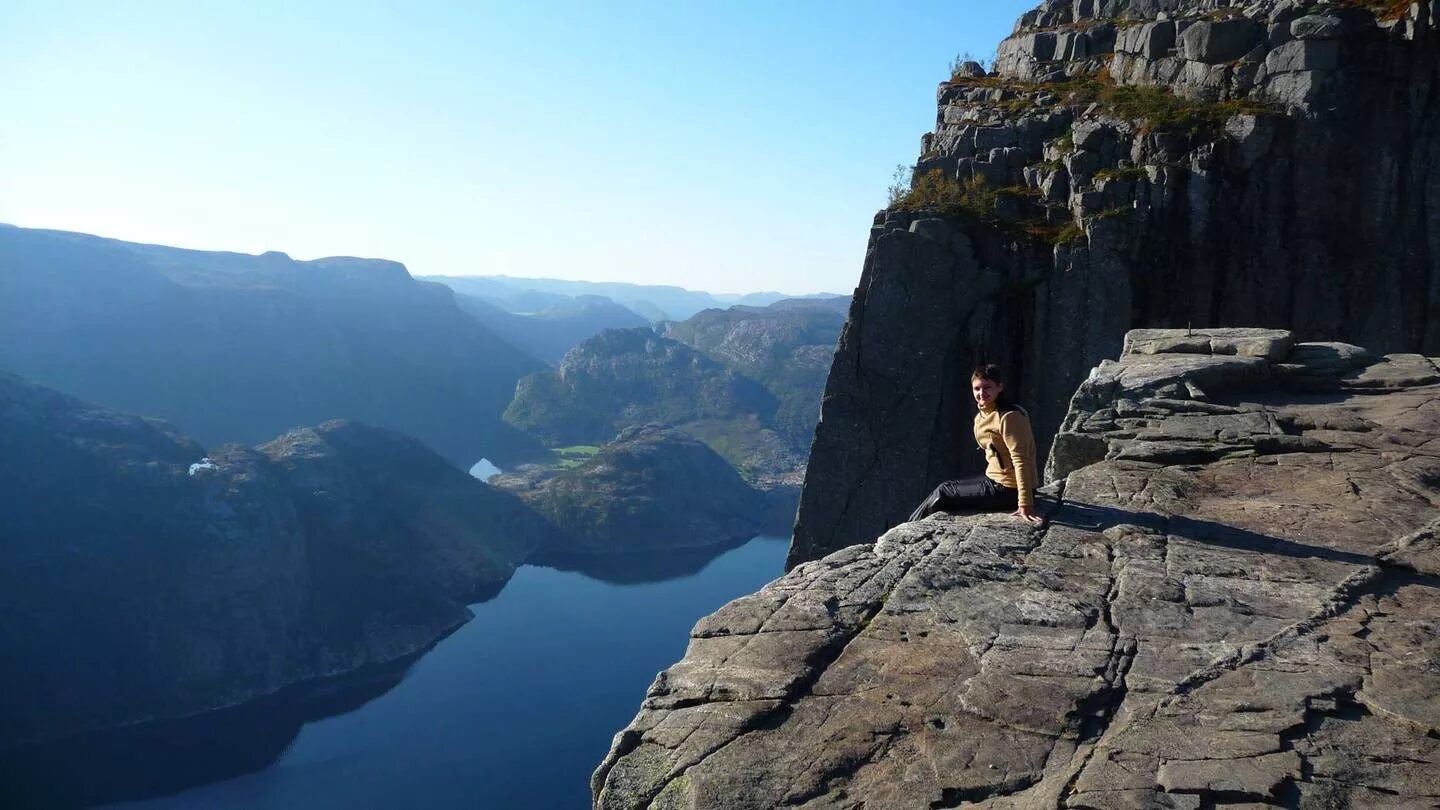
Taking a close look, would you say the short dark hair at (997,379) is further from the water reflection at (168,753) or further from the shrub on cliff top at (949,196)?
the water reflection at (168,753)

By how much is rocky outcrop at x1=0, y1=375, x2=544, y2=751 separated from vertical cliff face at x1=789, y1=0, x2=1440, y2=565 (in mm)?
91898

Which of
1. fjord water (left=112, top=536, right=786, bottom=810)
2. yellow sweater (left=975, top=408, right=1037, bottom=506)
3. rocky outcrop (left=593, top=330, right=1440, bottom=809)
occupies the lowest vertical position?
fjord water (left=112, top=536, right=786, bottom=810)

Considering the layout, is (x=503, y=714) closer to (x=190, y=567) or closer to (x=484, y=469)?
(x=190, y=567)

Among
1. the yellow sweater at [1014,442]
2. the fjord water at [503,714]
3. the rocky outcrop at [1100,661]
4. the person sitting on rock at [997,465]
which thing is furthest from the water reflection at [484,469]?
the rocky outcrop at [1100,661]

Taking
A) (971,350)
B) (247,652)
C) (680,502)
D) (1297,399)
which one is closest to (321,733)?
(247,652)

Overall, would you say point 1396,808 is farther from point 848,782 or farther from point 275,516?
point 275,516

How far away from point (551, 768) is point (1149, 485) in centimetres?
7542

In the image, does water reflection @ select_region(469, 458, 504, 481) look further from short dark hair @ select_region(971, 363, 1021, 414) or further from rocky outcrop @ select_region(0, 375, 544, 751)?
short dark hair @ select_region(971, 363, 1021, 414)

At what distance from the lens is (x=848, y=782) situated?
5094mm

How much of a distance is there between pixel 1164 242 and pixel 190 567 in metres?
108

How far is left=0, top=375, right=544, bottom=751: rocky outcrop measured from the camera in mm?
93938

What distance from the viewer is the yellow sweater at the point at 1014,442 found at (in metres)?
8.66

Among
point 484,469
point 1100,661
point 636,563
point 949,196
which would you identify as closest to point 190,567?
point 636,563

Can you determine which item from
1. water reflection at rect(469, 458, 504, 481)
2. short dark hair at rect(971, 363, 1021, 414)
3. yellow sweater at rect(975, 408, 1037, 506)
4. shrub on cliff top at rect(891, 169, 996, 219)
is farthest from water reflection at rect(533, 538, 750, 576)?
short dark hair at rect(971, 363, 1021, 414)
